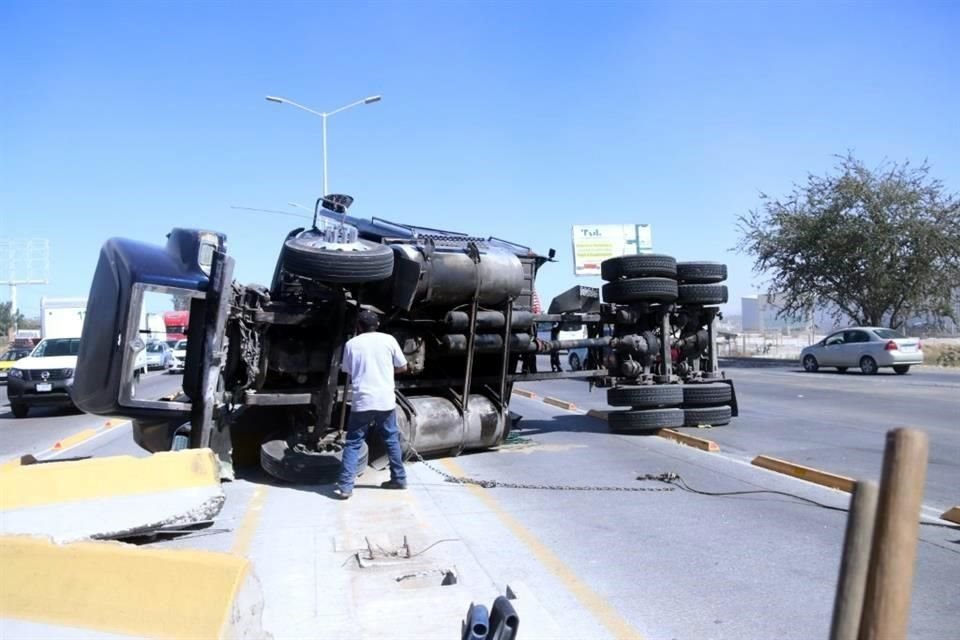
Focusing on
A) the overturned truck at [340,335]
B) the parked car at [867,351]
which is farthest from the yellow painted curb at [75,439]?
the parked car at [867,351]

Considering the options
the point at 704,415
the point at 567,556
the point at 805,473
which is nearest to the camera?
the point at 567,556

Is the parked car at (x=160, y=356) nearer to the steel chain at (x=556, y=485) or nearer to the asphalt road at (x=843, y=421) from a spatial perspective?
the asphalt road at (x=843, y=421)

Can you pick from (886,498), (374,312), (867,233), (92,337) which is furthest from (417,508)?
(867,233)

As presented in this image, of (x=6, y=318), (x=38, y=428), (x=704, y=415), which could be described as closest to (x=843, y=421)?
(x=704, y=415)

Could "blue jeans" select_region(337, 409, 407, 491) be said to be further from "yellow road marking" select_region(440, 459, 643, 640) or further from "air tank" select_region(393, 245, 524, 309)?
"air tank" select_region(393, 245, 524, 309)

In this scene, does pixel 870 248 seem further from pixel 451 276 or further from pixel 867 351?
pixel 451 276

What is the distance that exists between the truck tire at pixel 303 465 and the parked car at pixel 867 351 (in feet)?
78.0

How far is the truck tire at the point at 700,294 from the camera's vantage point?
1217 cm

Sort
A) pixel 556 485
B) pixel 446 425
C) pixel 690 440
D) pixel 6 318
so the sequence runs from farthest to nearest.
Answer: pixel 6 318
pixel 690 440
pixel 446 425
pixel 556 485

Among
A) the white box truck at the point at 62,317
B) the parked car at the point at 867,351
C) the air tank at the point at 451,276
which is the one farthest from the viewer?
the white box truck at the point at 62,317

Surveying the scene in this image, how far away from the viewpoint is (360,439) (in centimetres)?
757

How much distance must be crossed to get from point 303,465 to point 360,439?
32.4 inches

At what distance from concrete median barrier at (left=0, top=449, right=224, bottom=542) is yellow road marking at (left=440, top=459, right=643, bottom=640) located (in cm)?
227

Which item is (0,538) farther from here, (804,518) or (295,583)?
(804,518)
